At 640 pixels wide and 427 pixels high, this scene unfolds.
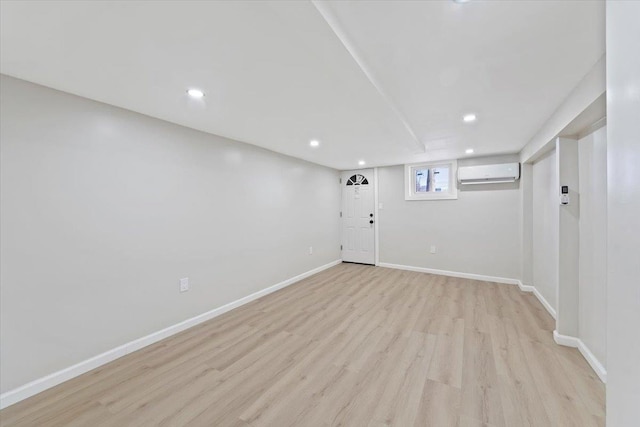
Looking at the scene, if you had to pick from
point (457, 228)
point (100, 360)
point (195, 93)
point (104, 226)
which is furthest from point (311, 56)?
point (457, 228)

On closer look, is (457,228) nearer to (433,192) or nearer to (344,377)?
(433,192)

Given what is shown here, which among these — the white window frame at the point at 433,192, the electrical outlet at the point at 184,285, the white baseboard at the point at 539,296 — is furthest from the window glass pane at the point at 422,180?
the electrical outlet at the point at 184,285

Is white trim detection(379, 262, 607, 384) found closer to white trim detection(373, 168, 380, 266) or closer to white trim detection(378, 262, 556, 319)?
white trim detection(378, 262, 556, 319)

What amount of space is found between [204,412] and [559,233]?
3.20 meters

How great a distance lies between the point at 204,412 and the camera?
155cm

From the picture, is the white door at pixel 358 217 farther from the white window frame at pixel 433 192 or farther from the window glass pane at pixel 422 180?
the window glass pane at pixel 422 180

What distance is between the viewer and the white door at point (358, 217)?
544cm

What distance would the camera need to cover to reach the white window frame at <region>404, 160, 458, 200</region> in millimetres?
4496

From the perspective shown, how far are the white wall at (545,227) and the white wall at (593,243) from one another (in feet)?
1.83

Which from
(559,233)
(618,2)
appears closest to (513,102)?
(559,233)

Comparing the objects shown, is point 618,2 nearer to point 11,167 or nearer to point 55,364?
point 11,167

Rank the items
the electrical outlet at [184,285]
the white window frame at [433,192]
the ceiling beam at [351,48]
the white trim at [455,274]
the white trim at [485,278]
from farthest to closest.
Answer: the white window frame at [433,192] → the white trim at [455,274] → the white trim at [485,278] → the electrical outlet at [184,285] → the ceiling beam at [351,48]

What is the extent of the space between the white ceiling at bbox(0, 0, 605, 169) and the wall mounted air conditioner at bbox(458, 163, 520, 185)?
61.5 inches

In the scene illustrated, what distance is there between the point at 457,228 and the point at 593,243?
8.33 feet
